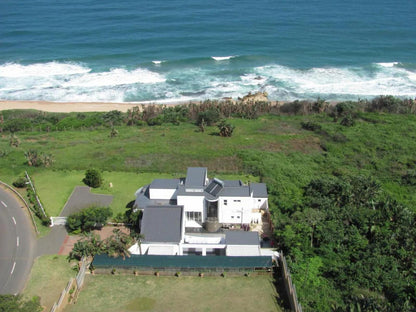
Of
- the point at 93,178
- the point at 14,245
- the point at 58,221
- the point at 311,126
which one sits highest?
the point at 93,178

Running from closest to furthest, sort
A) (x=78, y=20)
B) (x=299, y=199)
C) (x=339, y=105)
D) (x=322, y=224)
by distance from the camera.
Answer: (x=322, y=224) → (x=299, y=199) → (x=339, y=105) → (x=78, y=20)

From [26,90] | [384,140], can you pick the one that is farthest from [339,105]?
[26,90]

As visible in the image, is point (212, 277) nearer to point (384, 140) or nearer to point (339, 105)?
point (384, 140)

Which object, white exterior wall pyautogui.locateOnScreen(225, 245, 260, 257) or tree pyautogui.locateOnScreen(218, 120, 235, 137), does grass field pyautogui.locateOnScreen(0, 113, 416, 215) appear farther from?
white exterior wall pyautogui.locateOnScreen(225, 245, 260, 257)

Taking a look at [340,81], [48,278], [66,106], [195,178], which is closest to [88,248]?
[48,278]

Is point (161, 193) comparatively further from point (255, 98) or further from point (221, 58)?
point (221, 58)

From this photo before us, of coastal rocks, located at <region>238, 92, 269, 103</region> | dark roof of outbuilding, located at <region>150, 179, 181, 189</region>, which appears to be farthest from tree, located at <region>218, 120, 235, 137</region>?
dark roof of outbuilding, located at <region>150, 179, 181, 189</region>
